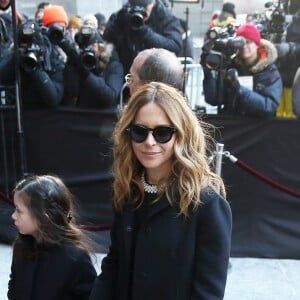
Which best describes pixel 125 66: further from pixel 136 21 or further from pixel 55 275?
pixel 55 275

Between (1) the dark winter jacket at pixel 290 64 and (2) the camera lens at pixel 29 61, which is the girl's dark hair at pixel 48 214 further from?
(1) the dark winter jacket at pixel 290 64

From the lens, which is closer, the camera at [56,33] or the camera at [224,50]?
the camera at [224,50]

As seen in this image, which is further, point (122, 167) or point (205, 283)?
point (122, 167)

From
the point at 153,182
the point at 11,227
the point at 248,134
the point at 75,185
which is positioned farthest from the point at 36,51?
the point at 153,182

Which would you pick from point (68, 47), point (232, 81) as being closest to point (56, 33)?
point (68, 47)

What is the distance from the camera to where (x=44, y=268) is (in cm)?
225

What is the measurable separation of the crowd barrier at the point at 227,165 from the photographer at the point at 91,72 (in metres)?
0.13

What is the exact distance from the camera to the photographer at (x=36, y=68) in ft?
14.4

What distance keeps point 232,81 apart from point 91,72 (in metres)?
1.14

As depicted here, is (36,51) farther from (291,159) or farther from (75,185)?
(291,159)

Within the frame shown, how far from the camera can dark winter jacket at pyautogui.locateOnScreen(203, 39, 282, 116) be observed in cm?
434

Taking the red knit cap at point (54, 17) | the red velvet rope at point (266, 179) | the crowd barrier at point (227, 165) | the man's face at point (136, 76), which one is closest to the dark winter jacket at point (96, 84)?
the crowd barrier at point (227, 165)

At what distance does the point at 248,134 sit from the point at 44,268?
2578 millimetres

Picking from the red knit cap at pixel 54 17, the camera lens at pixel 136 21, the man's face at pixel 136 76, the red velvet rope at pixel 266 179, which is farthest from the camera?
the red knit cap at pixel 54 17
